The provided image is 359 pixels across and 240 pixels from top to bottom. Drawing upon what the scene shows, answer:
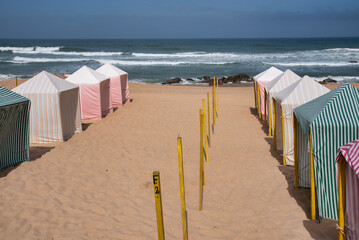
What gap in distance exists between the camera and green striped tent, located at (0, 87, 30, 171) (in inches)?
307

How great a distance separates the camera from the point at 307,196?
22.8 feet

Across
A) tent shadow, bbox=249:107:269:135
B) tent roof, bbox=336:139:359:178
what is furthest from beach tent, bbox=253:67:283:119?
tent roof, bbox=336:139:359:178

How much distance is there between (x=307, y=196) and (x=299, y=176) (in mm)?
462

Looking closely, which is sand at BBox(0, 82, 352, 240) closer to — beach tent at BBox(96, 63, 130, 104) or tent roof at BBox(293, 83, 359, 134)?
tent roof at BBox(293, 83, 359, 134)

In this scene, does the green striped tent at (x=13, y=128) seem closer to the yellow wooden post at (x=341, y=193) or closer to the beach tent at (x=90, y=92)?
the beach tent at (x=90, y=92)

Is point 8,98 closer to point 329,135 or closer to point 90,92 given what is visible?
point 90,92

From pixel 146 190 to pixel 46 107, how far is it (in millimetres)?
4724

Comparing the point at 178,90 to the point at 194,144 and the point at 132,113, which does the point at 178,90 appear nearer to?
the point at 132,113

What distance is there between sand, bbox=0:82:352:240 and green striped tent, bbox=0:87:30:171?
Answer: 0.82 ft

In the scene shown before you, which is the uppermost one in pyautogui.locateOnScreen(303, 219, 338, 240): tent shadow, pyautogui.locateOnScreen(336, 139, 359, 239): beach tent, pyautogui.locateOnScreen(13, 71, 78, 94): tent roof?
pyautogui.locateOnScreen(13, 71, 78, 94): tent roof

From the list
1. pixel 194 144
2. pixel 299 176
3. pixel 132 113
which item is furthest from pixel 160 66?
pixel 299 176

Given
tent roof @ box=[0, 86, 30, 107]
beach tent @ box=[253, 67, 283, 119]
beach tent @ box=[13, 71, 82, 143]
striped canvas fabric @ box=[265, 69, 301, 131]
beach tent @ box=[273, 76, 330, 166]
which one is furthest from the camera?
beach tent @ box=[253, 67, 283, 119]

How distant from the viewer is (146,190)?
7438mm

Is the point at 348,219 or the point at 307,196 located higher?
the point at 348,219
